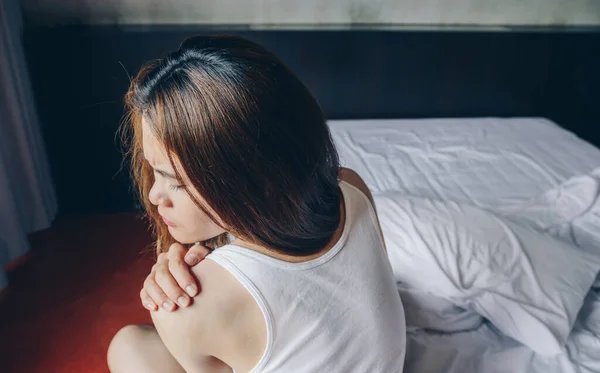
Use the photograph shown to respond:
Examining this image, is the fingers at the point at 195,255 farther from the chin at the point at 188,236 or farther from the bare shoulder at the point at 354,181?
the bare shoulder at the point at 354,181

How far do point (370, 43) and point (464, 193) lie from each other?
857mm

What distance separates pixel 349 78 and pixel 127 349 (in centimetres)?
153

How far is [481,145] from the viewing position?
1.93 m

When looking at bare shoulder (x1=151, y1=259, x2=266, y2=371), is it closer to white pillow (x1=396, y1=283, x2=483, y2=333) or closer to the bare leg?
the bare leg

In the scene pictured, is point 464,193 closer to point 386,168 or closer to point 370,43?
point 386,168

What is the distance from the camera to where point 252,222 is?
1.97 ft

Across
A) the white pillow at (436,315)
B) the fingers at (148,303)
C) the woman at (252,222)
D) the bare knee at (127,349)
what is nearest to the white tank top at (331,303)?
the woman at (252,222)

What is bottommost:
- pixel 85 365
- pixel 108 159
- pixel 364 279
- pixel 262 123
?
pixel 85 365

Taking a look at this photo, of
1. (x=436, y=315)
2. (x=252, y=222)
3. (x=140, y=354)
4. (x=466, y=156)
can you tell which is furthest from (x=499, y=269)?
(x=466, y=156)

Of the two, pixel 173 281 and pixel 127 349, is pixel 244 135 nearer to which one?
pixel 173 281

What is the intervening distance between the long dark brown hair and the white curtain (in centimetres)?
128

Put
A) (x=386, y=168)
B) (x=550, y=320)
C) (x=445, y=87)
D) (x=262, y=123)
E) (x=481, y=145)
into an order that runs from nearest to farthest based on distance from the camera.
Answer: (x=262, y=123), (x=550, y=320), (x=386, y=168), (x=481, y=145), (x=445, y=87)

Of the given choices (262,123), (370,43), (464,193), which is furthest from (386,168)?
(262,123)

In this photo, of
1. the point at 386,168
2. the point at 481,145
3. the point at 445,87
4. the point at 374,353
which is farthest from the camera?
the point at 445,87
